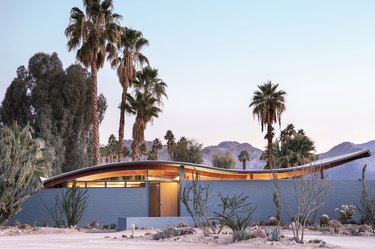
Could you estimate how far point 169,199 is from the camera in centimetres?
3362

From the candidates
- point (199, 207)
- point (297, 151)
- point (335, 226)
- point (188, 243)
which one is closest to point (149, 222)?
point (199, 207)

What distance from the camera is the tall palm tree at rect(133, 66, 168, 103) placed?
54625 millimetres

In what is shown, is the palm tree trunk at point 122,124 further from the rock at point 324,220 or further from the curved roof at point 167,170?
the rock at point 324,220

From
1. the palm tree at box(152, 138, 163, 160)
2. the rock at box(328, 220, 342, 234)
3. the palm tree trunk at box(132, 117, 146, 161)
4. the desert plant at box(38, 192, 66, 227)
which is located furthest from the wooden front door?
the palm tree at box(152, 138, 163, 160)

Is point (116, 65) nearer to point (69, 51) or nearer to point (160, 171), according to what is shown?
point (69, 51)

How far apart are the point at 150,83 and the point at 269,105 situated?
10234 mm

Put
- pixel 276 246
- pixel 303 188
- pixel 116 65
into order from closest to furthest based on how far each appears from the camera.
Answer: pixel 276 246
pixel 303 188
pixel 116 65

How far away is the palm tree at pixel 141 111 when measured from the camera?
52.0m

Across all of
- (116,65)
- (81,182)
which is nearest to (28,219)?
(81,182)

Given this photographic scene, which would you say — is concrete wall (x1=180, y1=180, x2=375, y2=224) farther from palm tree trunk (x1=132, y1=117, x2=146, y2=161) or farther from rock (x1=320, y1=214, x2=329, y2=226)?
palm tree trunk (x1=132, y1=117, x2=146, y2=161)

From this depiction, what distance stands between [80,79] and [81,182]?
23.0 metres

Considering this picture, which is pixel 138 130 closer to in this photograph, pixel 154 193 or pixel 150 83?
pixel 150 83

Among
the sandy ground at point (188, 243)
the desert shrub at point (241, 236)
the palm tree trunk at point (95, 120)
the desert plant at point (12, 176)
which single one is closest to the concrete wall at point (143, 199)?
the desert plant at point (12, 176)

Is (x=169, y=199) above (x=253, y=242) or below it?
above
